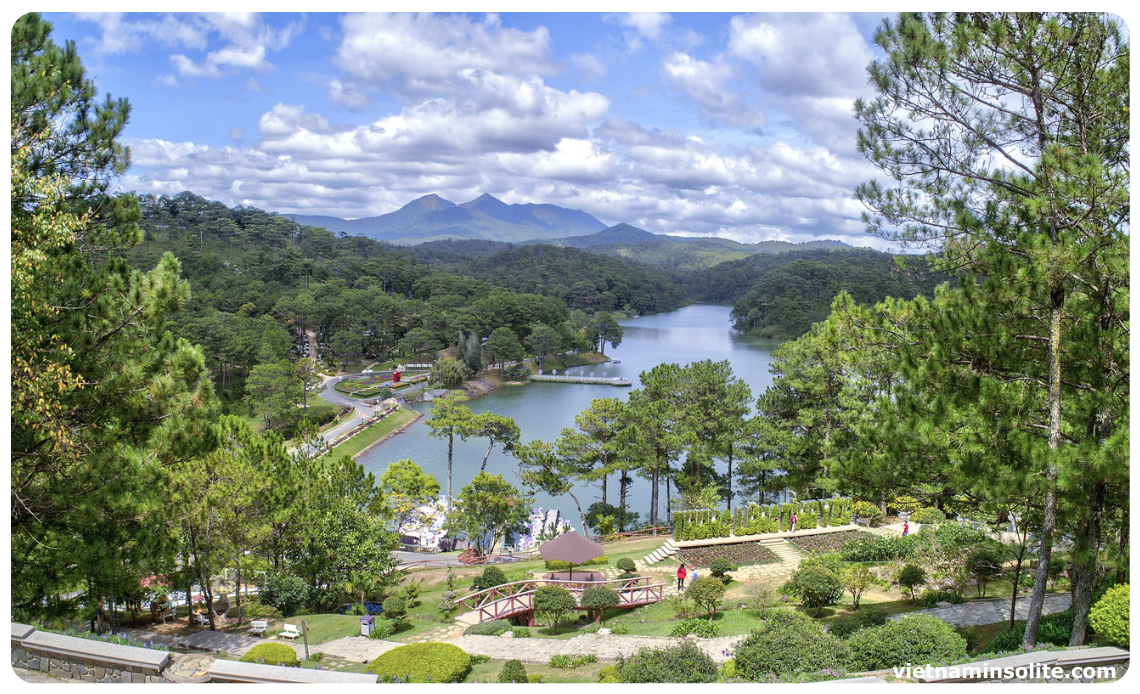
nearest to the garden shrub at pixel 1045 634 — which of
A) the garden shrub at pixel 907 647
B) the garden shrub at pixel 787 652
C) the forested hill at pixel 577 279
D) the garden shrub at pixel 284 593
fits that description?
the garden shrub at pixel 907 647

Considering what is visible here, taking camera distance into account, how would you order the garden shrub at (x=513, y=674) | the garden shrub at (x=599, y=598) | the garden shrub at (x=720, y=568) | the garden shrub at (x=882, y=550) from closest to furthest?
the garden shrub at (x=513, y=674), the garden shrub at (x=599, y=598), the garden shrub at (x=882, y=550), the garden shrub at (x=720, y=568)

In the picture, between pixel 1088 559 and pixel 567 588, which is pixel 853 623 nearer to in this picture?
pixel 1088 559

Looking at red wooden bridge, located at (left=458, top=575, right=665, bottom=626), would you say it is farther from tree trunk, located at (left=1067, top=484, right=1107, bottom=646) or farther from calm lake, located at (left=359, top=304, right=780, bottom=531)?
calm lake, located at (left=359, top=304, right=780, bottom=531)

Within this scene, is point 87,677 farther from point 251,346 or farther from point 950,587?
point 251,346

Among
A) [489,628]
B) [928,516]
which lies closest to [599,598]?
[489,628]

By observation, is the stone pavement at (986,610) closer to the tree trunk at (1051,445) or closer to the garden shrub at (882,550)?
the tree trunk at (1051,445)
